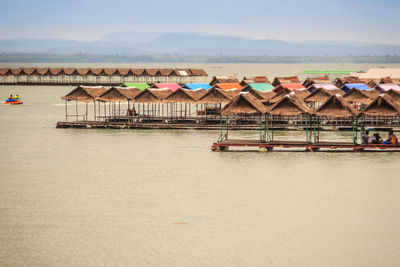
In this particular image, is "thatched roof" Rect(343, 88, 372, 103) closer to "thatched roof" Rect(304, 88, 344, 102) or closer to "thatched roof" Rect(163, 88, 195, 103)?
"thatched roof" Rect(304, 88, 344, 102)

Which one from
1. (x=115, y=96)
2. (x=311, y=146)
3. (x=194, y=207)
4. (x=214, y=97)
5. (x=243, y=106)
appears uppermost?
(x=115, y=96)

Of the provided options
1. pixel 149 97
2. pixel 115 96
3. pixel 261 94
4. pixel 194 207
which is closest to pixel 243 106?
pixel 149 97

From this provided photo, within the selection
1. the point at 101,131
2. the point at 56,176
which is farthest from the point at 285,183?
the point at 101,131

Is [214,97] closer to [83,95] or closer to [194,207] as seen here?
[83,95]

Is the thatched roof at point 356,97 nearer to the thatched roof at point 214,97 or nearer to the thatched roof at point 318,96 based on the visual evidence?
the thatched roof at point 318,96

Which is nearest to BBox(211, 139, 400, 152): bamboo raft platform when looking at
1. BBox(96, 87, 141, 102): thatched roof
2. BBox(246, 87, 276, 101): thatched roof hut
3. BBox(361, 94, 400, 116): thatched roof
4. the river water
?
the river water
